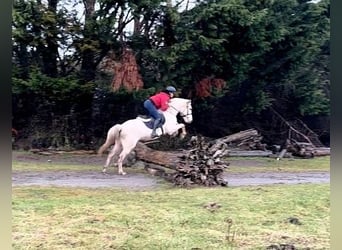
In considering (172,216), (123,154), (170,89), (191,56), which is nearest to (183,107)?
(170,89)

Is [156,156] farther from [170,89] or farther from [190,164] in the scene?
[170,89]

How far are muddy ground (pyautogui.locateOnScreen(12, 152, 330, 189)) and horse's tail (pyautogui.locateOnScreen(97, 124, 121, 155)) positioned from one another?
0.05 m

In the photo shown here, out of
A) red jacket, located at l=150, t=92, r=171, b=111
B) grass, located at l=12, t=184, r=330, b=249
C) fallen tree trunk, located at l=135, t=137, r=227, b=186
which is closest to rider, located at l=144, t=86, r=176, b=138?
red jacket, located at l=150, t=92, r=171, b=111

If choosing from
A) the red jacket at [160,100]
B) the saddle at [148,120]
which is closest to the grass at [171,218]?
the saddle at [148,120]

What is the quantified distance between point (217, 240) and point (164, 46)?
1122 mm

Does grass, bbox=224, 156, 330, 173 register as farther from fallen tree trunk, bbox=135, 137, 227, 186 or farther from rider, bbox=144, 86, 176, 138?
rider, bbox=144, 86, 176, 138

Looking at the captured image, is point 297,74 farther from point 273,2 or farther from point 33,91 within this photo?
point 33,91

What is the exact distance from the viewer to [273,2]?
2.98 meters

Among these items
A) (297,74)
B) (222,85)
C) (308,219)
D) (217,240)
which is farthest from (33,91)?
(308,219)

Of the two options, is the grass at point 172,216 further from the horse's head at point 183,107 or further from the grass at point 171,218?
the horse's head at point 183,107

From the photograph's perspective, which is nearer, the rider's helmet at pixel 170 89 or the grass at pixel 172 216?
the grass at pixel 172 216

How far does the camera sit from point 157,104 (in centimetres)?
294

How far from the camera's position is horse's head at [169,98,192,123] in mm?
2939

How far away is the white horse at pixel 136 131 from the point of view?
2.90m
